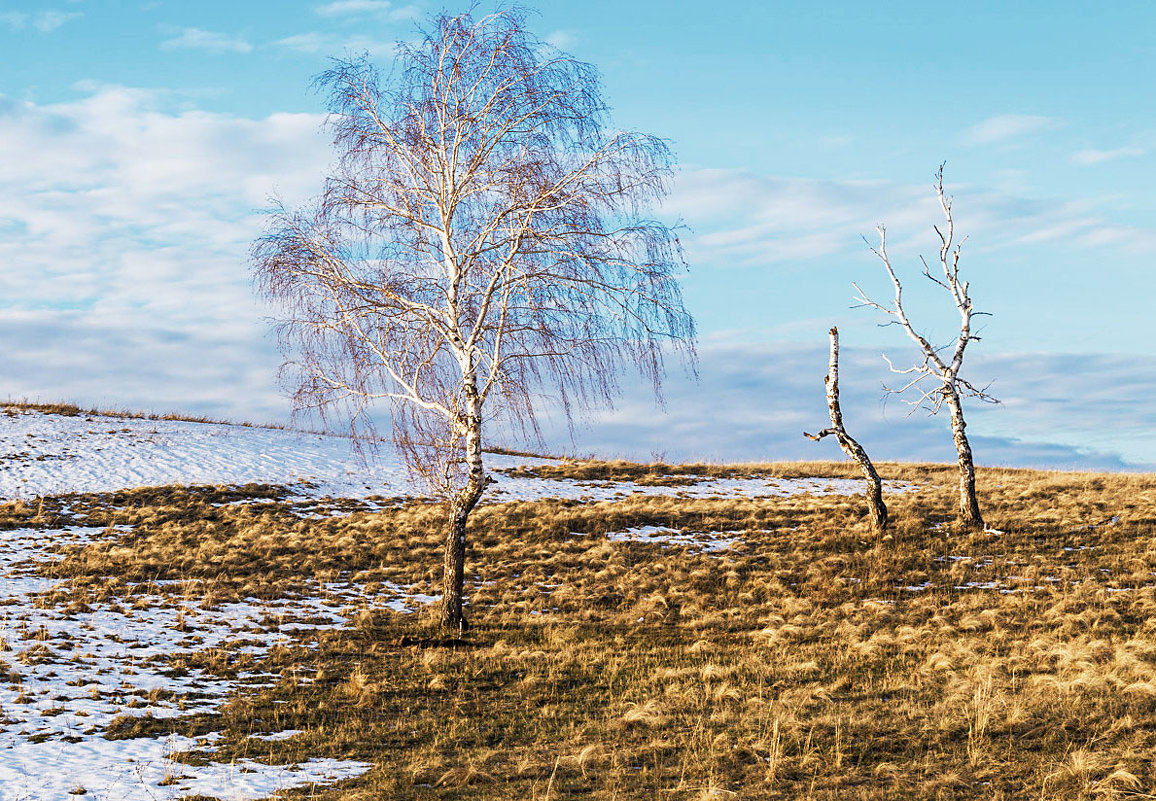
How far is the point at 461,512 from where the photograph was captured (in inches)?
761

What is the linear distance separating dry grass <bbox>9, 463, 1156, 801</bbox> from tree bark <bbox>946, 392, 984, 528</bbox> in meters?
1.02

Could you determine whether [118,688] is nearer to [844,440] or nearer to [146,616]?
[146,616]

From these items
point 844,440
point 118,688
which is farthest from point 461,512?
point 844,440

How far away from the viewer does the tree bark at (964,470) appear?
28.2m

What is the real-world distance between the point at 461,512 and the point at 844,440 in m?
14.4

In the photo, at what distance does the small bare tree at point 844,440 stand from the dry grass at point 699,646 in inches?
31.9

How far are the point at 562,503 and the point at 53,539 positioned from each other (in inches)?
632

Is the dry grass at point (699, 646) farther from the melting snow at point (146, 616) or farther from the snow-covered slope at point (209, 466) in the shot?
the snow-covered slope at point (209, 466)

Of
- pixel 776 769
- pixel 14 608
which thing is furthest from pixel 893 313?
pixel 14 608

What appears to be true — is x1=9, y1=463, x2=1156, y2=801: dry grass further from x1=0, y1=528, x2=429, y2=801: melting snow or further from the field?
x1=0, y1=528, x2=429, y2=801: melting snow

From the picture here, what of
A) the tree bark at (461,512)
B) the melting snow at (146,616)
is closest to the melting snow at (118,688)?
the melting snow at (146,616)

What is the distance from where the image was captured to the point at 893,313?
1172 inches

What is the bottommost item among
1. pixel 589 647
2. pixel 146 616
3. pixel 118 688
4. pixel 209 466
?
pixel 589 647

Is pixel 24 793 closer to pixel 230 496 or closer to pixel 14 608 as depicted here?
pixel 14 608
